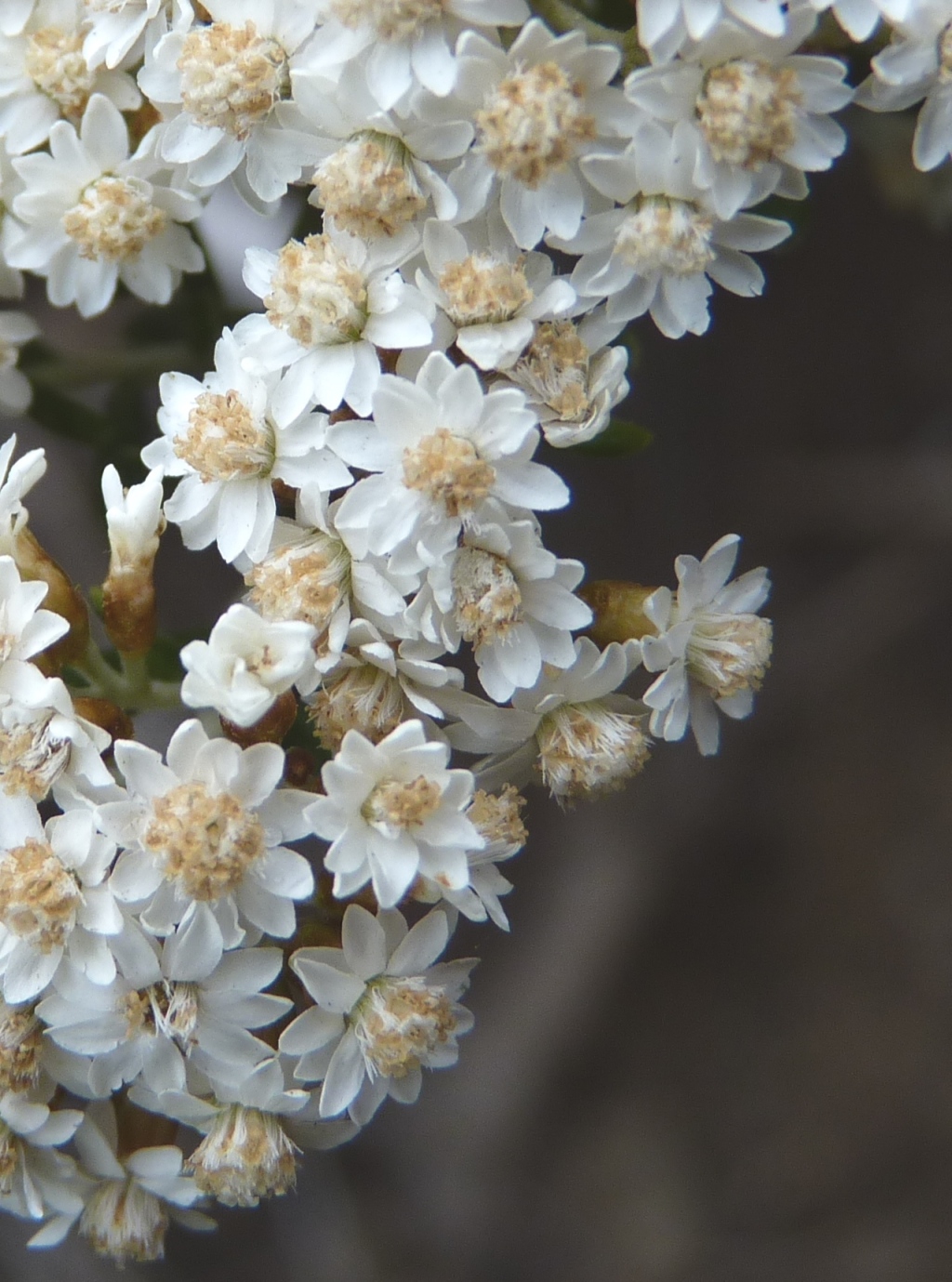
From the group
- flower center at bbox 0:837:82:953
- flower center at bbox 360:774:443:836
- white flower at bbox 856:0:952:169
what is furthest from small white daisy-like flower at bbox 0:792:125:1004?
white flower at bbox 856:0:952:169

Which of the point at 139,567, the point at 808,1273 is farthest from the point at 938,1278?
the point at 139,567

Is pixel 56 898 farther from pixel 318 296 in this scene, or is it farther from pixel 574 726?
pixel 318 296

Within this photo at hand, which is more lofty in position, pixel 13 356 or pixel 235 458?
pixel 235 458

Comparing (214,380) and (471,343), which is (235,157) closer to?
(214,380)

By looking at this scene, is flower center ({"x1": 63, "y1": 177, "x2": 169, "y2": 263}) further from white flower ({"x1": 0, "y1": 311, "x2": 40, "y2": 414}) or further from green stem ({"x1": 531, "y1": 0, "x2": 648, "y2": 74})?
green stem ({"x1": 531, "y1": 0, "x2": 648, "y2": 74})

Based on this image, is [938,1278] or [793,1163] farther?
[793,1163]

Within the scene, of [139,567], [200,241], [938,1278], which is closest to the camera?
[139,567]

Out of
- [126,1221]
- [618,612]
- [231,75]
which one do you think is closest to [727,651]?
[618,612]
